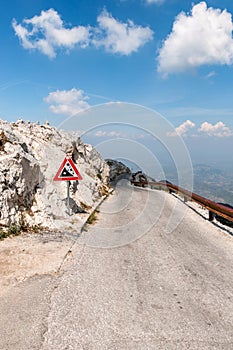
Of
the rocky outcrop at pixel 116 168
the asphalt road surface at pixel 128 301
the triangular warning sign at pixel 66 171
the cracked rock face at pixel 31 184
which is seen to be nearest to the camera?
the asphalt road surface at pixel 128 301

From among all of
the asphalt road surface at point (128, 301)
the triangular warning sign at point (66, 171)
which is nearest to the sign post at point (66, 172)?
the triangular warning sign at point (66, 171)

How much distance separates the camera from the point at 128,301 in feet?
18.4

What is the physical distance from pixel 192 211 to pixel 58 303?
13076 millimetres

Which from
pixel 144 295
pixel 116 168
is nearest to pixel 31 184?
pixel 144 295

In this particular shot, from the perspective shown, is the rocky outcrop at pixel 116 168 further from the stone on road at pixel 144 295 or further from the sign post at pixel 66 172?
the stone on road at pixel 144 295

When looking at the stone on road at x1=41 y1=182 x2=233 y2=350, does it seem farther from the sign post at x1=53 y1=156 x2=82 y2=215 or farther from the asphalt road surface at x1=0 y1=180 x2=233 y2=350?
the sign post at x1=53 y1=156 x2=82 y2=215

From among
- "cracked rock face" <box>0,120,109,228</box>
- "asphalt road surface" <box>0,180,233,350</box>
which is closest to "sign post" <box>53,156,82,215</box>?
"cracked rock face" <box>0,120,109,228</box>

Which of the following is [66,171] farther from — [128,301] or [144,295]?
[128,301]

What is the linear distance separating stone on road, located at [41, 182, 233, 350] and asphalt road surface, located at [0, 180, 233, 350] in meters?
0.02

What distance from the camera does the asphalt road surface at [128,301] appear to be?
4.39 m

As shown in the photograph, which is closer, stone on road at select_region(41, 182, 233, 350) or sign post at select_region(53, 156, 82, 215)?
stone on road at select_region(41, 182, 233, 350)

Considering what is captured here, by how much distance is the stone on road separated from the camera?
175 inches

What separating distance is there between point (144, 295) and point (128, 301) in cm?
46

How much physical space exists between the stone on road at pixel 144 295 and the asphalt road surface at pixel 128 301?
0.05ft
